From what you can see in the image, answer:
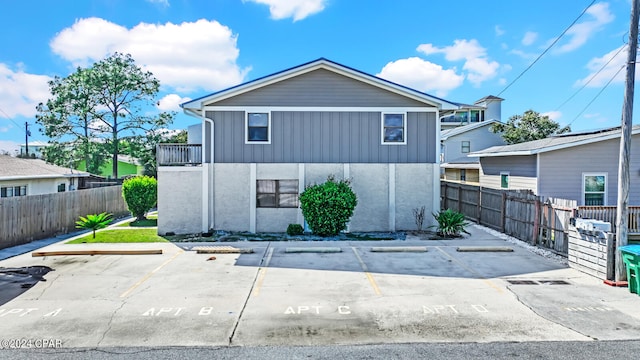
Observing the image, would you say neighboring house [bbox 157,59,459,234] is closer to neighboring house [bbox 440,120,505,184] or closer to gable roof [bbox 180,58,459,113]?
gable roof [bbox 180,58,459,113]

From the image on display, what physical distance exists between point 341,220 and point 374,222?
80.7 inches

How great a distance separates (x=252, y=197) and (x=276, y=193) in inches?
38.6

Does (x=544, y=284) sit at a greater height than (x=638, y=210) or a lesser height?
lesser

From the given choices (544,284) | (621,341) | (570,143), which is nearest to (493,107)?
(570,143)

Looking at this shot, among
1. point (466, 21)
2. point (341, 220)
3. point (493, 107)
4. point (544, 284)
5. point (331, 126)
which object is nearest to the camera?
point (544, 284)

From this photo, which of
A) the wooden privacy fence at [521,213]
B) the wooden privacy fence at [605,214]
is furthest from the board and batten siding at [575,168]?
the wooden privacy fence at [605,214]

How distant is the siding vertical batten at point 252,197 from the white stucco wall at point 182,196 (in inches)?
80.9

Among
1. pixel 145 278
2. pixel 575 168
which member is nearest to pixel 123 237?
pixel 145 278

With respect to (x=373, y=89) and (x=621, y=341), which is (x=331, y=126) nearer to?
(x=373, y=89)

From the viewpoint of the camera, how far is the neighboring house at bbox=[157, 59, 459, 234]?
16.4 meters

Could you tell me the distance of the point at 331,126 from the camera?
1644 cm

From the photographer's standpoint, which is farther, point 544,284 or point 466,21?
point 466,21

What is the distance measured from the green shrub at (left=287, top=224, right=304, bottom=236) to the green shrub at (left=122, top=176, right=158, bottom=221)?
807cm

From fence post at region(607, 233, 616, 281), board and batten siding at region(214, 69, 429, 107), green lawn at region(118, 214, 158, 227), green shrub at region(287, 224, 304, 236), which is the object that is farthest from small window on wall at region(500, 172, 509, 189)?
green lawn at region(118, 214, 158, 227)
